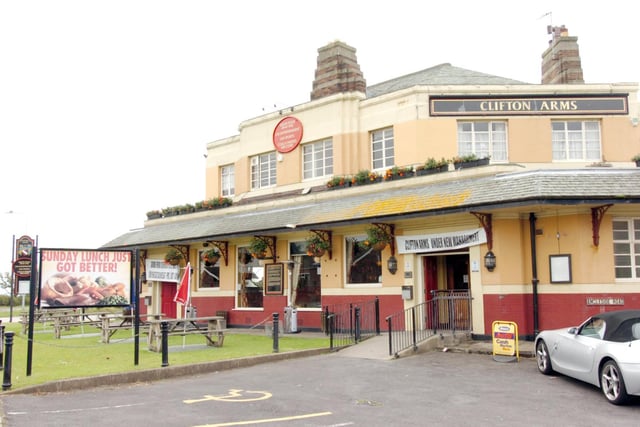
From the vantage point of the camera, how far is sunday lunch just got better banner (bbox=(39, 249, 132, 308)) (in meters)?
12.8

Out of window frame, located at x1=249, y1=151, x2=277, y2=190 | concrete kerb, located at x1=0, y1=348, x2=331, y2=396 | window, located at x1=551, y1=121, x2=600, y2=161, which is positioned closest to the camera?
concrete kerb, located at x1=0, y1=348, x2=331, y2=396

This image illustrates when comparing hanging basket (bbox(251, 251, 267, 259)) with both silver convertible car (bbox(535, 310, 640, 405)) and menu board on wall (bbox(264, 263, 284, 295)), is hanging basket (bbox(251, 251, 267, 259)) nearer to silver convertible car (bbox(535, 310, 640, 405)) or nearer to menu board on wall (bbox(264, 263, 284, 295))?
A: menu board on wall (bbox(264, 263, 284, 295))

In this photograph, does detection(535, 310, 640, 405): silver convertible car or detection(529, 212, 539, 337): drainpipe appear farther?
detection(529, 212, 539, 337): drainpipe

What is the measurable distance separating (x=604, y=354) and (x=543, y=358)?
232 cm

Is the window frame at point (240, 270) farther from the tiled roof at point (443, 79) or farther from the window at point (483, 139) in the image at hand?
the window at point (483, 139)

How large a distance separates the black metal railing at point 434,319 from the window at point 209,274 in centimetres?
928

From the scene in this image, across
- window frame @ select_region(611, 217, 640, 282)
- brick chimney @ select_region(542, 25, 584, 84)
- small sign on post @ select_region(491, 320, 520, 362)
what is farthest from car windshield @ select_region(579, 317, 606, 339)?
brick chimney @ select_region(542, 25, 584, 84)

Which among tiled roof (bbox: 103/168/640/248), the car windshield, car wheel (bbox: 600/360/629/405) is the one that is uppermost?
tiled roof (bbox: 103/168/640/248)

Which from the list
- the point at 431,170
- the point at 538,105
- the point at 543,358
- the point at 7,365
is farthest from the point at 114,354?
the point at 538,105

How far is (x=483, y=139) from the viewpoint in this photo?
61.7 ft

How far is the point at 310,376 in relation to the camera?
11680 mm

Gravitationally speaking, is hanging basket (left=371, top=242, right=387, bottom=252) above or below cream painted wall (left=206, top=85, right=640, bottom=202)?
below

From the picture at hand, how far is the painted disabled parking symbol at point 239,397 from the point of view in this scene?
9438 millimetres

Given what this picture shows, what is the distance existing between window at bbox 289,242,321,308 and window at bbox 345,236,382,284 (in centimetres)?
151
